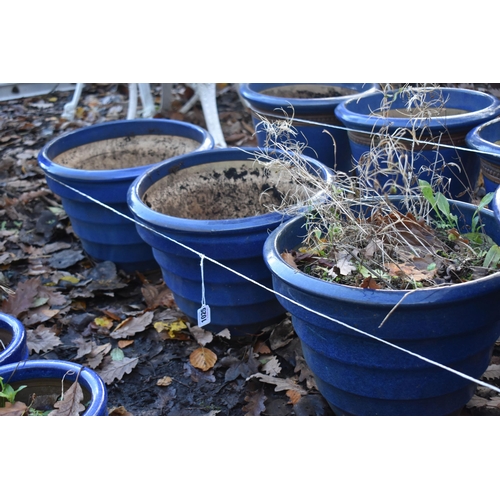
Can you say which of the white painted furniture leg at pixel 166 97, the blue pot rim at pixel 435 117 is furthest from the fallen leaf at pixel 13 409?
the white painted furniture leg at pixel 166 97

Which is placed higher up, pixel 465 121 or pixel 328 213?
pixel 465 121

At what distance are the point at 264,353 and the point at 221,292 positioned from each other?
313 mm

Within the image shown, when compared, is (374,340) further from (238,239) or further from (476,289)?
(238,239)

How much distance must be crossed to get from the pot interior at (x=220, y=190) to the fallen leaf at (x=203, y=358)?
2.10ft

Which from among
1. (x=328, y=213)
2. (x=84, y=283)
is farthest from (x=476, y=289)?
(x=84, y=283)

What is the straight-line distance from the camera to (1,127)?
5.25 m

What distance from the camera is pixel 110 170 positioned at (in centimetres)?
281

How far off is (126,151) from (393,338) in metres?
2.34

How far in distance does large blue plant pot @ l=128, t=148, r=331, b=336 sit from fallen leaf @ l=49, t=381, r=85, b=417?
0.62 meters

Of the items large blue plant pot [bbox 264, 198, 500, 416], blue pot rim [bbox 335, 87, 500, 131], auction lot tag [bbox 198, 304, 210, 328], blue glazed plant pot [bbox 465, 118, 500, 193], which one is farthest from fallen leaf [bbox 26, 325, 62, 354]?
A: blue glazed plant pot [bbox 465, 118, 500, 193]

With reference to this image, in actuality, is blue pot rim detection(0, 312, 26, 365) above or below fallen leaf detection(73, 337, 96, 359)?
above

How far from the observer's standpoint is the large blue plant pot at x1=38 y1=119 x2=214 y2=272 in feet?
9.24

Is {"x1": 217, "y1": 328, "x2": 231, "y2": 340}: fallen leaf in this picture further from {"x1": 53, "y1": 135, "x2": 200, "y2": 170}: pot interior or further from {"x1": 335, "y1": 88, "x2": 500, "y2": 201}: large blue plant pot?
{"x1": 53, "y1": 135, "x2": 200, "y2": 170}: pot interior

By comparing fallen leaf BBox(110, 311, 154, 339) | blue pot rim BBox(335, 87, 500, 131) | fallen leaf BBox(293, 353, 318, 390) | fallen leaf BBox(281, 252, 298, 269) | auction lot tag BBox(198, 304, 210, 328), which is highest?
blue pot rim BBox(335, 87, 500, 131)
